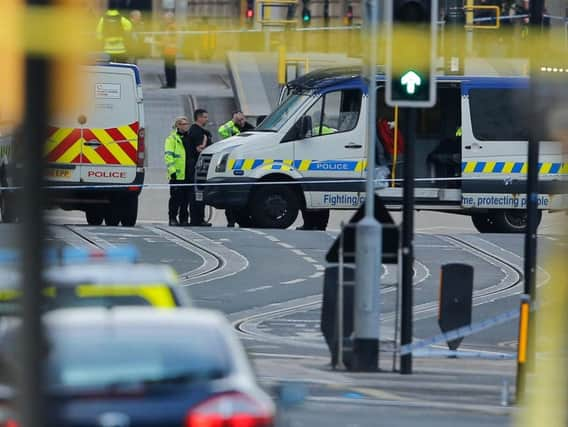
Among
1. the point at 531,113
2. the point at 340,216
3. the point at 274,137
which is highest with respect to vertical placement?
the point at 531,113

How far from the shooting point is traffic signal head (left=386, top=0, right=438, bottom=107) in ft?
41.9

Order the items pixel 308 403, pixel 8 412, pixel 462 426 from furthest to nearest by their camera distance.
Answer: pixel 308 403, pixel 462 426, pixel 8 412

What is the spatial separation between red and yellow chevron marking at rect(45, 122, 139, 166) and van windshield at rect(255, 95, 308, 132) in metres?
2.01

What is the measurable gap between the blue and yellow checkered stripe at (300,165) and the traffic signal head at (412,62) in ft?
29.3

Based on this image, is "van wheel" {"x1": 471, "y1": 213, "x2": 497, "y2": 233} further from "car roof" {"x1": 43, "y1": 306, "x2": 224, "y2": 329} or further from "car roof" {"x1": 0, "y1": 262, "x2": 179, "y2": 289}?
"car roof" {"x1": 43, "y1": 306, "x2": 224, "y2": 329}

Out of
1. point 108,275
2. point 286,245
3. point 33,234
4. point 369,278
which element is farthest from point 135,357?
point 286,245

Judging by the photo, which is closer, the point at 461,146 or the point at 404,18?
the point at 404,18

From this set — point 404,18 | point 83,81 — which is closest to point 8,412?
point 83,81

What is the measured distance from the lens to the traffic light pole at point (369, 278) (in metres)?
12.8

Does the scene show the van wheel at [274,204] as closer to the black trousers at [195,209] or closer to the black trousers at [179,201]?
the black trousers at [195,209]

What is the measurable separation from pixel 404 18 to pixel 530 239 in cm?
221

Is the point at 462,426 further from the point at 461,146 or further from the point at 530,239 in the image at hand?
the point at 461,146

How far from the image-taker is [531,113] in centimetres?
498

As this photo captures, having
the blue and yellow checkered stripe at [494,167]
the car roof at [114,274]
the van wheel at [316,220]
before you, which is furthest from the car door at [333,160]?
the car roof at [114,274]
